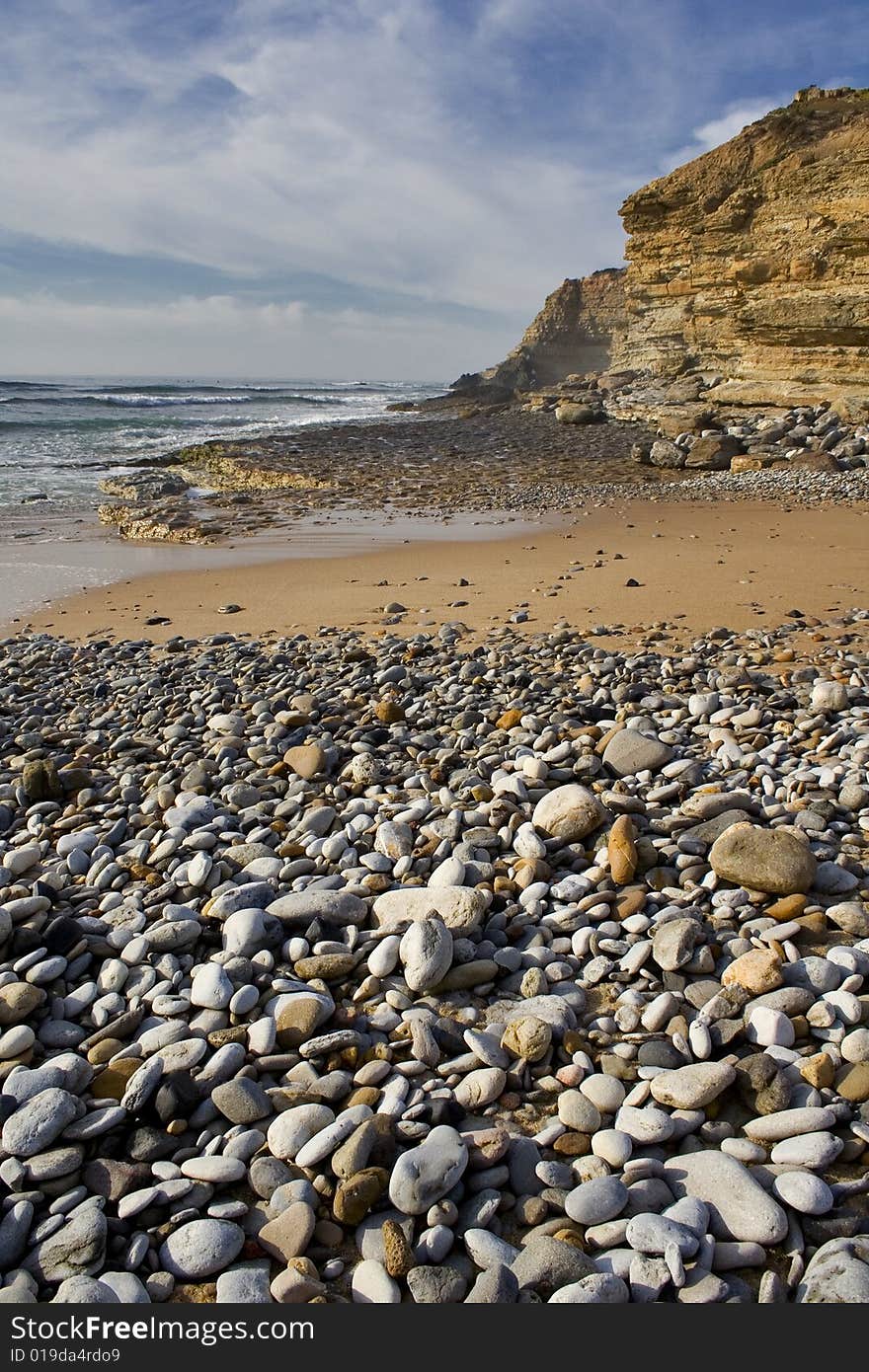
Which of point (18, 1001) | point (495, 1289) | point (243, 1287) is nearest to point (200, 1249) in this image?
point (243, 1287)

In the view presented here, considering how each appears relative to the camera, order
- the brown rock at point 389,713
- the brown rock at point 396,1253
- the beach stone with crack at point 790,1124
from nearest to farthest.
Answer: the brown rock at point 396,1253 < the beach stone with crack at point 790,1124 < the brown rock at point 389,713

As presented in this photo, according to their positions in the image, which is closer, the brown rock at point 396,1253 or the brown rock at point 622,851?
the brown rock at point 396,1253

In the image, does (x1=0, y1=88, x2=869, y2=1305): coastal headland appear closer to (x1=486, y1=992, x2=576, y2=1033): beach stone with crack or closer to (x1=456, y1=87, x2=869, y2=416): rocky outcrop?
(x1=486, y1=992, x2=576, y2=1033): beach stone with crack

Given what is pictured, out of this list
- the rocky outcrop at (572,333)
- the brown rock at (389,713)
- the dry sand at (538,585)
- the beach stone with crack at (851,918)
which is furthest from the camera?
the rocky outcrop at (572,333)

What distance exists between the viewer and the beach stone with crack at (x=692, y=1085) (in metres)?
1.95

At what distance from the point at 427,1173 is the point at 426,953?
0.68 meters

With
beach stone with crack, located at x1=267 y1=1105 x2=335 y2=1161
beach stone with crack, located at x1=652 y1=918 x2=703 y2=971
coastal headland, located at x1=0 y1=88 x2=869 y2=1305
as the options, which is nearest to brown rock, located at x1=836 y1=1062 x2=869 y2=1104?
coastal headland, located at x1=0 y1=88 x2=869 y2=1305

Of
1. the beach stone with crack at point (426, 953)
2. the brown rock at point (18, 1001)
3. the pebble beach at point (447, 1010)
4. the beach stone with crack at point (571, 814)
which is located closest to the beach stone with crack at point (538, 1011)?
the pebble beach at point (447, 1010)

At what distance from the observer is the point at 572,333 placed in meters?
62.8

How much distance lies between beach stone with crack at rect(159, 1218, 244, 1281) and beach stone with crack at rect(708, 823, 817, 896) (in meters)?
1.83

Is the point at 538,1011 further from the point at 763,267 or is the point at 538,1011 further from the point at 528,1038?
the point at 763,267

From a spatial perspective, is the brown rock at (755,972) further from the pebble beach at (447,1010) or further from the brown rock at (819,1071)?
the brown rock at (819,1071)

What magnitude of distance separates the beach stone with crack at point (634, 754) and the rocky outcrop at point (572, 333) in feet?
204

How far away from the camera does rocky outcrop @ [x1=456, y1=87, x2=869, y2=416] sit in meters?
18.7
